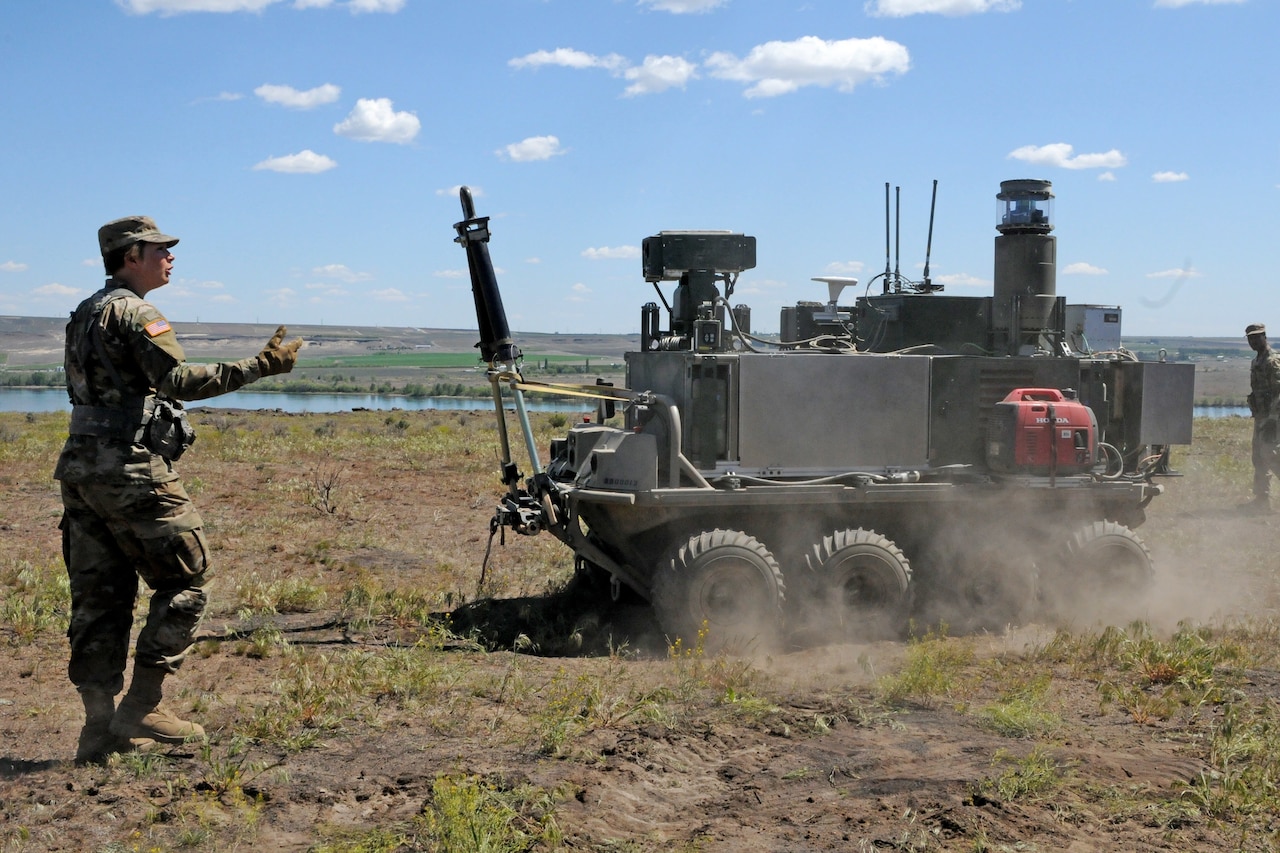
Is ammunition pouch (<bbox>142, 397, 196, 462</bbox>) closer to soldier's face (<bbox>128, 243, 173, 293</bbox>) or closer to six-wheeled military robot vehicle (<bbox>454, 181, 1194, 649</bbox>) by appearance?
soldier's face (<bbox>128, 243, 173, 293</bbox>)

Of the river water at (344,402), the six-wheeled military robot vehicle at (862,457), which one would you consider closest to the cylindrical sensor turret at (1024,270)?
the six-wheeled military robot vehicle at (862,457)

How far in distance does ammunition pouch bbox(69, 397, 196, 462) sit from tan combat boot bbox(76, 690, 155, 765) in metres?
1.35

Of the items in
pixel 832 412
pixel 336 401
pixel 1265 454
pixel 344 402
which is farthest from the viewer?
pixel 336 401

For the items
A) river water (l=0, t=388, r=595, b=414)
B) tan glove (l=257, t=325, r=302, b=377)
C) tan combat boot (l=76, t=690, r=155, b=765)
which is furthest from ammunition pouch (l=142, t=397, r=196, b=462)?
river water (l=0, t=388, r=595, b=414)

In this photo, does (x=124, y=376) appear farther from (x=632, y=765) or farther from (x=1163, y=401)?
(x=1163, y=401)

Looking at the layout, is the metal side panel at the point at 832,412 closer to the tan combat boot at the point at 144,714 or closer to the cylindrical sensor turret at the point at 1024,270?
the cylindrical sensor turret at the point at 1024,270

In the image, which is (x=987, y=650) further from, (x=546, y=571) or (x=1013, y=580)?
(x=546, y=571)

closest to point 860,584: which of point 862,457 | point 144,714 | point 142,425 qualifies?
point 862,457

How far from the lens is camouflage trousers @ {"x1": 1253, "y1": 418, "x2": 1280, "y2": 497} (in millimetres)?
17047

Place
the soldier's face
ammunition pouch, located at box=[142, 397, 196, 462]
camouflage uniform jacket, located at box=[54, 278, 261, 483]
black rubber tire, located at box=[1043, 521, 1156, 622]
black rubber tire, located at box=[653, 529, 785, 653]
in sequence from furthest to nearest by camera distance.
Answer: black rubber tire, located at box=[1043, 521, 1156, 622] < black rubber tire, located at box=[653, 529, 785, 653] < the soldier's face < ammunition pouch, located at box=[142, 397, 196, 462] < camouflage uniform jacket, located at box=[54, 278, 261, 483]

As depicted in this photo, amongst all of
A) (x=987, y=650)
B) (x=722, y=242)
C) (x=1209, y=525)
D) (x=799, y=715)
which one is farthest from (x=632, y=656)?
(x=1209, y=525)

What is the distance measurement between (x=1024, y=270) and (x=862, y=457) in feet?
7.92

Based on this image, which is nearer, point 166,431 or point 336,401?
point 166,431

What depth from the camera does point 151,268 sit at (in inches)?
253
